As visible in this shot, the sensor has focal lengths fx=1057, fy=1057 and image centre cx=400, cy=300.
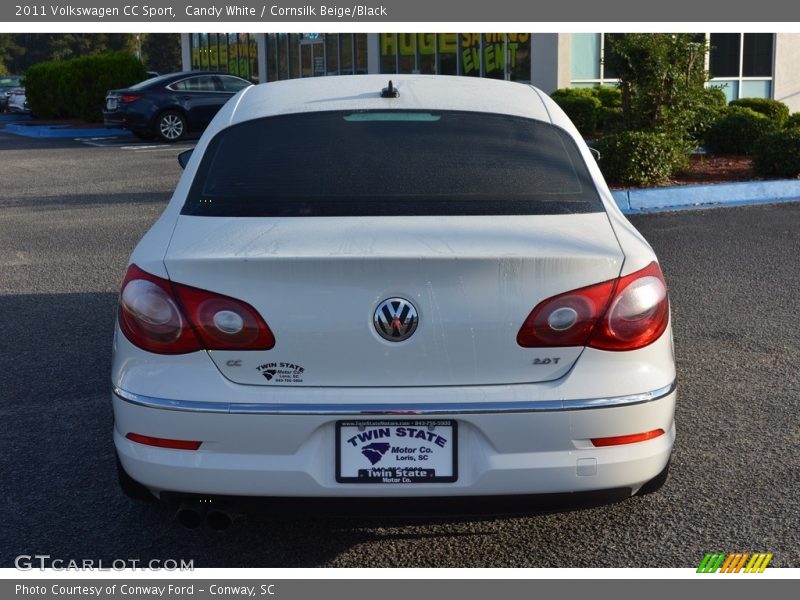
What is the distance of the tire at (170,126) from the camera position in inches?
853

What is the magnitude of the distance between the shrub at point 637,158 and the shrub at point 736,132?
2947 mm

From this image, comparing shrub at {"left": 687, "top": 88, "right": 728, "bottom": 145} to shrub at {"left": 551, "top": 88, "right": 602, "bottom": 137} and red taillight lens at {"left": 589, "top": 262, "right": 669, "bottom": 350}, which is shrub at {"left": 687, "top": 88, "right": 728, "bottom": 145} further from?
red taillight lens at {"left": 589, "top": 262, "right": 669, "bottom": 350}

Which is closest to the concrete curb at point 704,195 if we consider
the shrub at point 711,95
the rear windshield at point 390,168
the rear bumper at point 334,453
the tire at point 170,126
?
the shrub at point 711,95

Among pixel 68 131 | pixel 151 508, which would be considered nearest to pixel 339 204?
pixel 151 508

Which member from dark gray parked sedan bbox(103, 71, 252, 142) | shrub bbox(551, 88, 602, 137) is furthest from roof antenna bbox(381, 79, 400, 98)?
dark gray parked sedan bbox(103, 71, 252, 142)

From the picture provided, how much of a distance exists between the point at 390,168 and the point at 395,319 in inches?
36.7

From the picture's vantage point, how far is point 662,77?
12.9 metres

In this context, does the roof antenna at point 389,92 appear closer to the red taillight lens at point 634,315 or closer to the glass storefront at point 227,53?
the red taillight lens at point 634,315

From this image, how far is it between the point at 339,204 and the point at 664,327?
1.15m

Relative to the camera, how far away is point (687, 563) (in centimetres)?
356

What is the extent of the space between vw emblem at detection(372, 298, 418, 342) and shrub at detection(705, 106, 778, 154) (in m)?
12.4

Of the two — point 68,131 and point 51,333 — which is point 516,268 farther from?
point 68,131

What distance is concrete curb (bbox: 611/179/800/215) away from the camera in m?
11.1

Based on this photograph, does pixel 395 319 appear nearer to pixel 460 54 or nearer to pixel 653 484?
pixel 653 484
